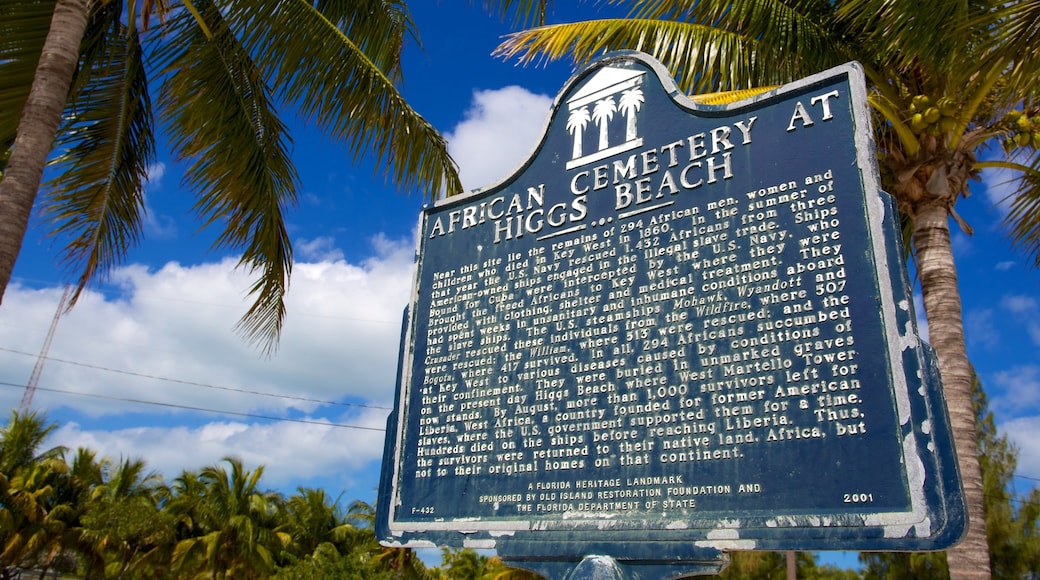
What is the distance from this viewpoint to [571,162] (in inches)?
239

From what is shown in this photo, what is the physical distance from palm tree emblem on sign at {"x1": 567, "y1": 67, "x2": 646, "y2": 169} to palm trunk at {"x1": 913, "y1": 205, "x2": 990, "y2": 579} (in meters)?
4.02

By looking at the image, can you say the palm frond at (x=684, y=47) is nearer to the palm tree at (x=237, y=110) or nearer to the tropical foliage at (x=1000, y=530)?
the palm tree at (x=237, y=110)

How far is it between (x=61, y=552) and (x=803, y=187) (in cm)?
3195

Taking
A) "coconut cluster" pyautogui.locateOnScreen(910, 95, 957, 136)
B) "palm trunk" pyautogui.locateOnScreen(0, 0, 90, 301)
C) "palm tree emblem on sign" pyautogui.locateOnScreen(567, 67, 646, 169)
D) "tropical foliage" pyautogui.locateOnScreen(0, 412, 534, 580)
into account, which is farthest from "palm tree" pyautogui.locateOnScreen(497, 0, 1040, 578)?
"tropical foliage" pyautogui.locateOnScreen(0, 412, 534, 580)

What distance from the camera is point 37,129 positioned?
21.9 feet

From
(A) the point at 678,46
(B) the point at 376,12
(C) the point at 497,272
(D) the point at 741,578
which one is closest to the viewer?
(C) the point at 497,272

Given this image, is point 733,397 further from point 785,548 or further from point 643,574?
point 643,574

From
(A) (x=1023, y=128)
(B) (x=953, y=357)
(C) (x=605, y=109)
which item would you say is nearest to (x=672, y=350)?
(C) (x=605, y=109)

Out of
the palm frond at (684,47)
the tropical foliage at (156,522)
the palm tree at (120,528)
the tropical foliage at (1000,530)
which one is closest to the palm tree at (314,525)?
the tropical foliage at (156,522)

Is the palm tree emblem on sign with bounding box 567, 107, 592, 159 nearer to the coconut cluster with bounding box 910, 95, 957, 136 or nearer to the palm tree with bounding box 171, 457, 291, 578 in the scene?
the coconut cluster with bounding box 910, 95, 957, 136

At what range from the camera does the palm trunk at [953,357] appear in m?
7.21

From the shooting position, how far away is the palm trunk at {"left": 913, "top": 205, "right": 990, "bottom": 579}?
7.21 m

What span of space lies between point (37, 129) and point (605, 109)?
16.2 ft

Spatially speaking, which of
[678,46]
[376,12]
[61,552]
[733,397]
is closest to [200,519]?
[61,552]
